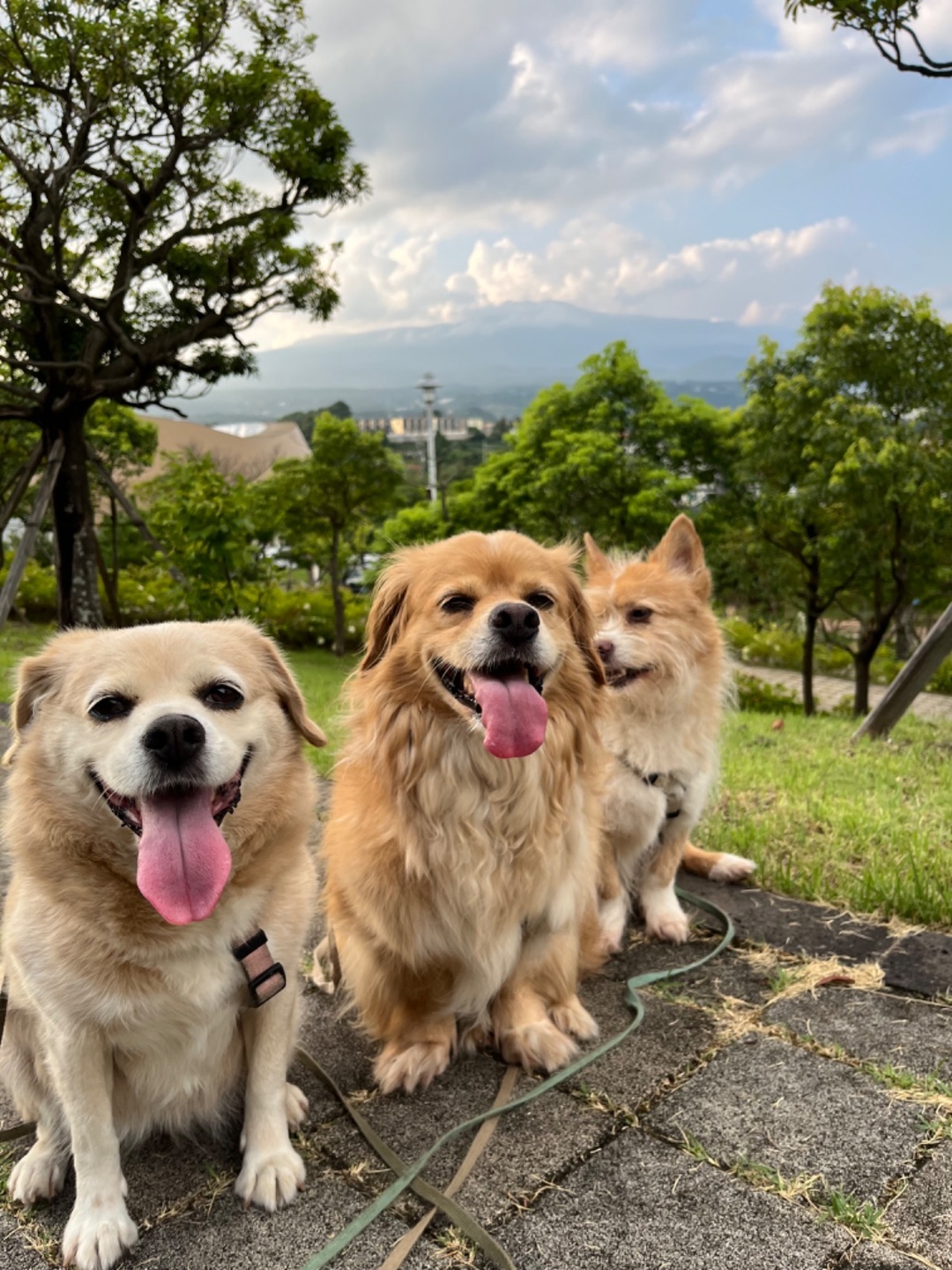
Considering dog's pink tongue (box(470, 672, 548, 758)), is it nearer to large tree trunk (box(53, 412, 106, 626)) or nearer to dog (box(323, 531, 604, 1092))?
dog (box(323, 531, 604, 1092))

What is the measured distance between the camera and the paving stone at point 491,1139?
77.2 inches

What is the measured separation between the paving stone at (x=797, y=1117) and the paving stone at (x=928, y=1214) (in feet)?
0.18

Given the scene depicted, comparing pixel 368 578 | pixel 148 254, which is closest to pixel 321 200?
pixel 148 254

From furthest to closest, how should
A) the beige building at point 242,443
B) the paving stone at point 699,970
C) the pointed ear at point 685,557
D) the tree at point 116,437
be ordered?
the beige building at point 242,443 → the tree at point 116,437 → the pointed ear at point 685,557 → the paving stone at point 699,970

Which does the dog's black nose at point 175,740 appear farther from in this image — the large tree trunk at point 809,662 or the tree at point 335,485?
the tree at point 335,485

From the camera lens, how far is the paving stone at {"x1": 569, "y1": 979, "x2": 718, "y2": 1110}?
91.5 inches

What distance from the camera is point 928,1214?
178 centimetres

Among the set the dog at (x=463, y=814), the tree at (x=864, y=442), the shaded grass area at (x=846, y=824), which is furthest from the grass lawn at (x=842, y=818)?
the tree at (x=864, y=442)

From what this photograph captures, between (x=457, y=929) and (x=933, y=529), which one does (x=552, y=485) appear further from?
(x=457, y=929)

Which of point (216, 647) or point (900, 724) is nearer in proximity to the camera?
point (216, 647)

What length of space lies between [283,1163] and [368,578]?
55.8ft

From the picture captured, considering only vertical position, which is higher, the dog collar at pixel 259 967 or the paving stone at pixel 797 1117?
the dog collar at pixel 259 967

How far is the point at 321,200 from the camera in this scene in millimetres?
11266

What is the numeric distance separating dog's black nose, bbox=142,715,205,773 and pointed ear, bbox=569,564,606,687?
4.23 feet
